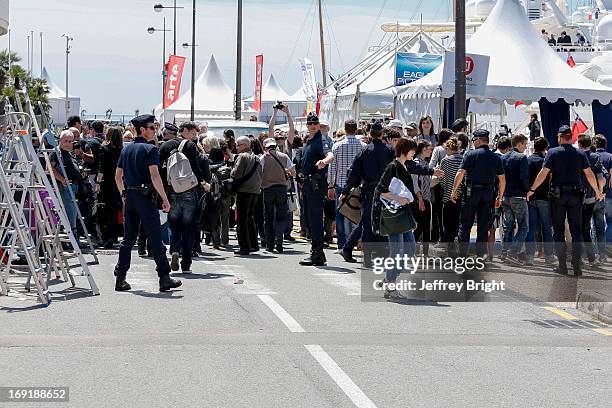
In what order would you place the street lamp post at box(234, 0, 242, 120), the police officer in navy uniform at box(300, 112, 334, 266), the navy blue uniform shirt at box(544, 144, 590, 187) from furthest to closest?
the street lamp post at box(234, 0, 242, 120)
the police officer in navy uniform at box(300, 112, 334, 266)
the navy blue uniform shirt at box(544, 144, 590, 187)

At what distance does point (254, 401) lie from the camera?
749 cm

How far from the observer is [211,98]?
212 ft

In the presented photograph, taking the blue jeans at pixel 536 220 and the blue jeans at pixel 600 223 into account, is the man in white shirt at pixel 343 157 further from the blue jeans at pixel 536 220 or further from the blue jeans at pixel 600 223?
the blue jeans at pixel 600 223

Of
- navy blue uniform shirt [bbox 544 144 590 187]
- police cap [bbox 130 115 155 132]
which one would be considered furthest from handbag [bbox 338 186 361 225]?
police cap [bbox 130 115 155 132]

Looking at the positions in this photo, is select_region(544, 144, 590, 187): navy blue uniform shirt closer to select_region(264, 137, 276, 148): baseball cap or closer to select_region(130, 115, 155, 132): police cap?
select_region(264, 137, 276, 148): baseball cap

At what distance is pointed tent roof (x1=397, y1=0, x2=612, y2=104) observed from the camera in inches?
846

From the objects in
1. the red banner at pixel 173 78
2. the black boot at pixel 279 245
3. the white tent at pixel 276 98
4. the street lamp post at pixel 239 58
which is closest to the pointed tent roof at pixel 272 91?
the white tent at pixel 276 98

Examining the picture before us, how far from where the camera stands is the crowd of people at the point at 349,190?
42.5 ft

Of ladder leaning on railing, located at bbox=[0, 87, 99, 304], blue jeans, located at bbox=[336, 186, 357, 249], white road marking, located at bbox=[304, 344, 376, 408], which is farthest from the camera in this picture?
blue jeans, located at bbox=[336, 186, 357, 249]

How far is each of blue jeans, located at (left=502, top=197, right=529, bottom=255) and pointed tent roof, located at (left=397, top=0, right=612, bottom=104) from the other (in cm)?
416

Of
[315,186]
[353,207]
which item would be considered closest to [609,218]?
[353,207]

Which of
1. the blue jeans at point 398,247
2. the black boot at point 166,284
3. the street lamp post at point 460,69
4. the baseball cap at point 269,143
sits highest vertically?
the street lamp post at point 460,69

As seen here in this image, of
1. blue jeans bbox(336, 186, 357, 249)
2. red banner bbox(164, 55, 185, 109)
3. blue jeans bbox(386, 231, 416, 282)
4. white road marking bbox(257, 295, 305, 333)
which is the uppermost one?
red banner bbox(164, 55, 185, 109)

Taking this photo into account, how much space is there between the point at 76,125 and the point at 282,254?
185 inches
